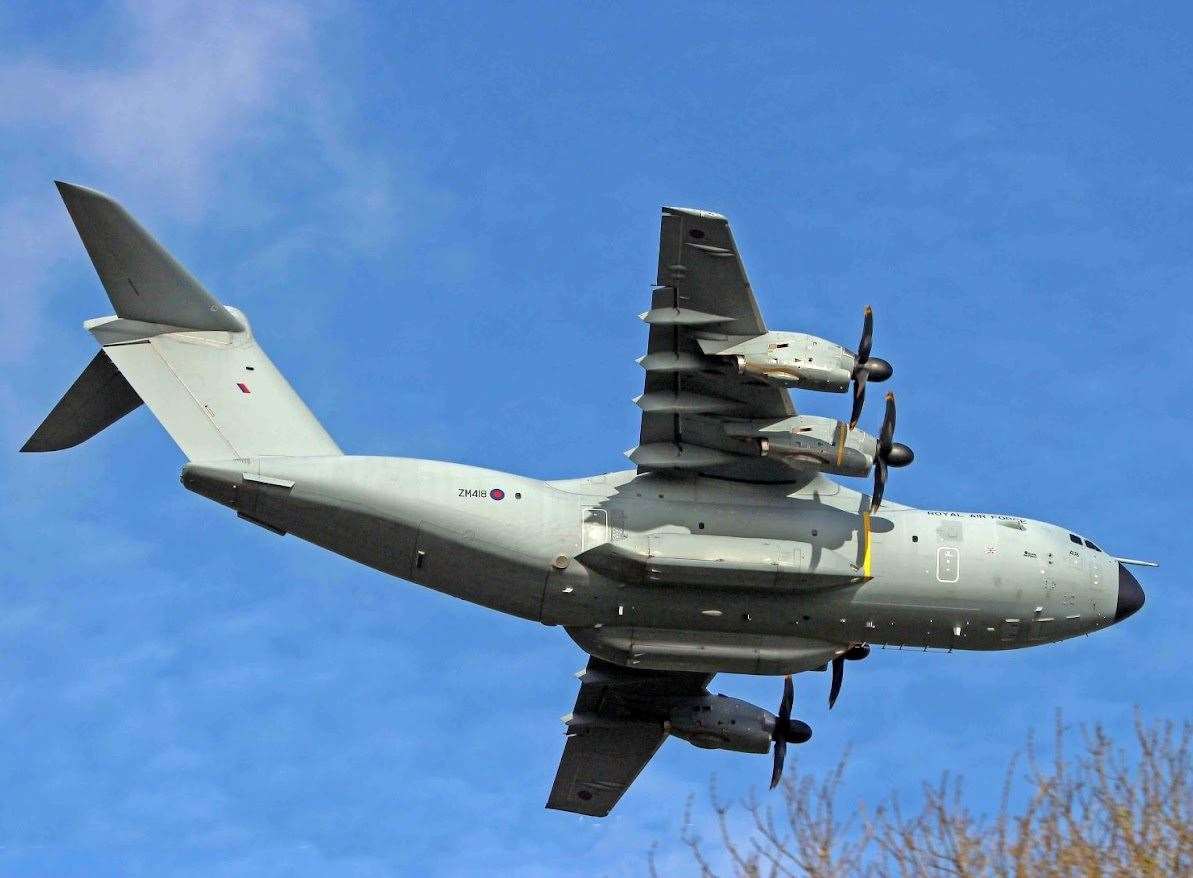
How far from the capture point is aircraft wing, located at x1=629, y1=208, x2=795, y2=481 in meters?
24.0

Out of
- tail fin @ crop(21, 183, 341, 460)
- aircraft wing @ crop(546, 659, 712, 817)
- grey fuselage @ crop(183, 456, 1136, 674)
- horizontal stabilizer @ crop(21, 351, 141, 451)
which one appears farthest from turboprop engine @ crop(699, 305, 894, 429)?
horizontal stabilizer @ crop(21, 351, 141, 451)

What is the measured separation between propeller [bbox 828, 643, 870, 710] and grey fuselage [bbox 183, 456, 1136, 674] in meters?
0.69

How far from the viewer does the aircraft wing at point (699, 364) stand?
24.0 metres

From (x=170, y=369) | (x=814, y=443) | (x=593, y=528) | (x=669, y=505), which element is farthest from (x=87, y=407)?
(x=814, y=443)

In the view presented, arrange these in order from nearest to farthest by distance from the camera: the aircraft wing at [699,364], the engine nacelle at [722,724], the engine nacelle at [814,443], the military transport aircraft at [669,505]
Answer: the aircraft wing at [699,364], the military transport aircraft at [669,505], the engine nacelle at [814,443], the engine nacelle at [722,724]

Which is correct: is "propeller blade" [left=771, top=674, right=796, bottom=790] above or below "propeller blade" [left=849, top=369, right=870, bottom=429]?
below

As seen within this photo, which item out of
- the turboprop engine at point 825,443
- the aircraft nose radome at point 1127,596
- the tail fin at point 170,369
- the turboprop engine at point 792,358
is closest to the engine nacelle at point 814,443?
the turboprop engine at point 825,443

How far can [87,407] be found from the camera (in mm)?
26828

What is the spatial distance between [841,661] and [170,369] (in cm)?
1125

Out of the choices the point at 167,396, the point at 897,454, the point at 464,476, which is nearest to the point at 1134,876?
the point at 897,454

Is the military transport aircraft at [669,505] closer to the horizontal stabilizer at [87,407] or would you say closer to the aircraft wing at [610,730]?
the horizontal stabilizer at [87,407]

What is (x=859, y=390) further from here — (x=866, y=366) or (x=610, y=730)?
(x=610, y=730)

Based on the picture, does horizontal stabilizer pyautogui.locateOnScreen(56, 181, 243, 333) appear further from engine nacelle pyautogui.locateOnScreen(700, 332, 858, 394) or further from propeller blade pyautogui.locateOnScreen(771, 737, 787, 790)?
propeller blade pyautogui.locateOnScreen(771, 737, 787, 790)

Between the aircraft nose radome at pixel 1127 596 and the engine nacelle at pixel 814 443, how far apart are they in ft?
17.0
